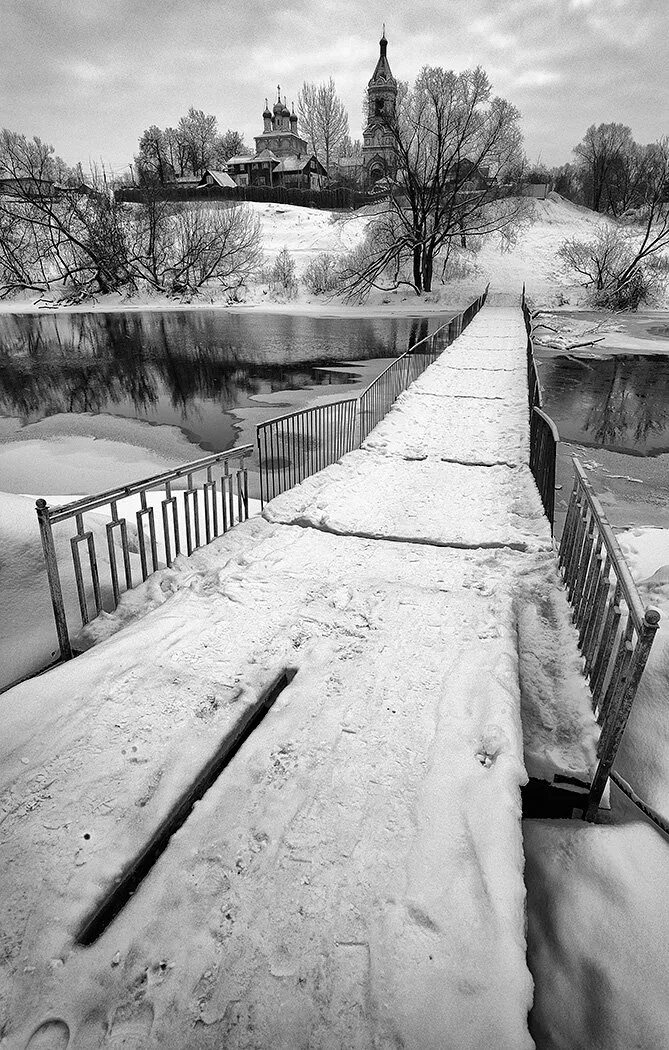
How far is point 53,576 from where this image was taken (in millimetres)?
4293

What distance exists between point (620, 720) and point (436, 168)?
47499 mm

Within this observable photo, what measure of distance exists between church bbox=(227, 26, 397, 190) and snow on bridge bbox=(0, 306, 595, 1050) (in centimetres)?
8614

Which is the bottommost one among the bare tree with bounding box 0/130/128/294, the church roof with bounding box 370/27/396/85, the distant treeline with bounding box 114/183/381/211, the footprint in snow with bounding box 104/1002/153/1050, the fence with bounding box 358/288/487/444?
the footprint in snow with bounding box 104/1002/153/1050

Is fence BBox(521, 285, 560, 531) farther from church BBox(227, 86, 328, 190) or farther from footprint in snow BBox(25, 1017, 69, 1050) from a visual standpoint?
church BBox(227, 86, 328, 190)

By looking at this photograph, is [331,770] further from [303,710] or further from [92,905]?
[92,905]

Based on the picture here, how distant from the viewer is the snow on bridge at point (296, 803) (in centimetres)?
225

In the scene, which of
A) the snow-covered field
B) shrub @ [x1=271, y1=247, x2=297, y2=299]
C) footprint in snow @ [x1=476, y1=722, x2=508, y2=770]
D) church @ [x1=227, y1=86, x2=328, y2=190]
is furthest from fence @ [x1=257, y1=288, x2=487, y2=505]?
church @ [x1=227, y1=86, x2=328, y2=190]

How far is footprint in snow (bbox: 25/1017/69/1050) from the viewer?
2.11m

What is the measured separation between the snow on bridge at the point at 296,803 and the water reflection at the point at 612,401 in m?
7.93

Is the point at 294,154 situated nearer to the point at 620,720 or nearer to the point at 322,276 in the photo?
the point at 322,276

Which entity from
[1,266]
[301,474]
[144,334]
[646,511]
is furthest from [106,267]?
[646,511]

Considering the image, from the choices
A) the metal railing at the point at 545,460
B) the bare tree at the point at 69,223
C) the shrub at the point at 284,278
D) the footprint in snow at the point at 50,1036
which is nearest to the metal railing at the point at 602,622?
the metal railing at the point at 545,460

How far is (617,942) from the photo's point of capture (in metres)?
2.49

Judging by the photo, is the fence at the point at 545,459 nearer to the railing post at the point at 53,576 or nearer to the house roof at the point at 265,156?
the railing post at the point at 53,576
